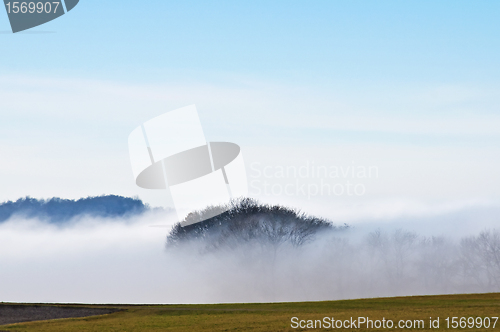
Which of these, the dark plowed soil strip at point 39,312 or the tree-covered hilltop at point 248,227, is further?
the tree-covered hilltop at point 248,227

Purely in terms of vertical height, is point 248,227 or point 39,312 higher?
point 248,227

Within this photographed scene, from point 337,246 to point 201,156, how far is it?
37.2 meters

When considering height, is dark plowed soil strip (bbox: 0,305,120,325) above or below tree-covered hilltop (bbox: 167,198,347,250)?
below

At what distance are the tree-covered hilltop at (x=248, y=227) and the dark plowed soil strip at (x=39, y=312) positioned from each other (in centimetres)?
2770

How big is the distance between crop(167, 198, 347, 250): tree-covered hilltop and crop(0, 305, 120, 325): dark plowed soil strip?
90.9 feet

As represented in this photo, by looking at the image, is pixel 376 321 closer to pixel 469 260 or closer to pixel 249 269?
pixel 249 269

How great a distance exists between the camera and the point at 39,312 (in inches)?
1651

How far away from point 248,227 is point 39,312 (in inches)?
1253

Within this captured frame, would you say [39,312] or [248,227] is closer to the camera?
[39,312]

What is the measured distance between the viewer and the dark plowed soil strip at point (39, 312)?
37.9 m

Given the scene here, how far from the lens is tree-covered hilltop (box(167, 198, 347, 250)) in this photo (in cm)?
6869

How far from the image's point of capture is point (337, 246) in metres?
72.6

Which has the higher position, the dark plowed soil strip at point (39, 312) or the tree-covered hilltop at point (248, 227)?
the tree-covered hilltop at point (248, 227)

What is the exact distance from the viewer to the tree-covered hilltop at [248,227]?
68688 millimetres
